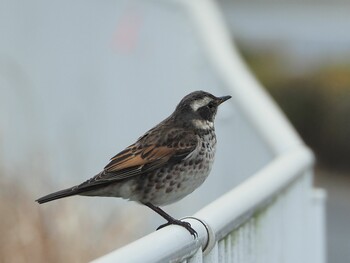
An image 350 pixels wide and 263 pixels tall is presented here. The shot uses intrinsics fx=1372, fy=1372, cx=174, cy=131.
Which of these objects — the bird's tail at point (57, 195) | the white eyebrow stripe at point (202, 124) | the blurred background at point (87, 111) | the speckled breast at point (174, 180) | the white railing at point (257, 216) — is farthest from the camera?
the blurred background at point (87, 111)

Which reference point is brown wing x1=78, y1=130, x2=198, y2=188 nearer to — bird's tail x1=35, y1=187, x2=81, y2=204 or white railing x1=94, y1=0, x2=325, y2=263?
bird's tail x1=35, y1=187, x2=81, y2=204

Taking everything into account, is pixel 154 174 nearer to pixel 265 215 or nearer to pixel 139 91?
pixel 265 215

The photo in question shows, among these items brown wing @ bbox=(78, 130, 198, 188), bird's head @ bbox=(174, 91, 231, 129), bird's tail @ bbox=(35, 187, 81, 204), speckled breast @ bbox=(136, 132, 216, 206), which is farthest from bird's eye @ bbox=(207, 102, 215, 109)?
bird's tail @ bbox=(35, 187, 81, 204)

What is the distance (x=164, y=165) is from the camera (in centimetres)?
637

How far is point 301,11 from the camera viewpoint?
117ft

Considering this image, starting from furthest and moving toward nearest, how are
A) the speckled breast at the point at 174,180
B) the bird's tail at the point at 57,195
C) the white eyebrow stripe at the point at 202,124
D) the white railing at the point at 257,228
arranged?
the white eyebrow stripe at the point at 202,124
the speckled breast at the point at 174,180
the bird's tail at the point at 57,195
the white railing at the point at 257,228

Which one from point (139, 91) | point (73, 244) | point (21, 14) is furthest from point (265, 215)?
point (21, 14)

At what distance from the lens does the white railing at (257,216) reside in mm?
4590

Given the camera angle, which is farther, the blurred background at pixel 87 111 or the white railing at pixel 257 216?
the blurred background at pixel 87 111

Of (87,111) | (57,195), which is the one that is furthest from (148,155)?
(87,111)

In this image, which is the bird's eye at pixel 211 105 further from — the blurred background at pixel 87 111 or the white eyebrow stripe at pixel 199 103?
the blurred background at pixel 87 111

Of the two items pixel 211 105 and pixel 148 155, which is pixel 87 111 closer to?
pixel 211 105

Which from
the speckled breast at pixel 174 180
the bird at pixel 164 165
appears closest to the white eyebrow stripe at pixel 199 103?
the bird at pixel 164 165

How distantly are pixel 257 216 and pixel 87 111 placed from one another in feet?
18.4
